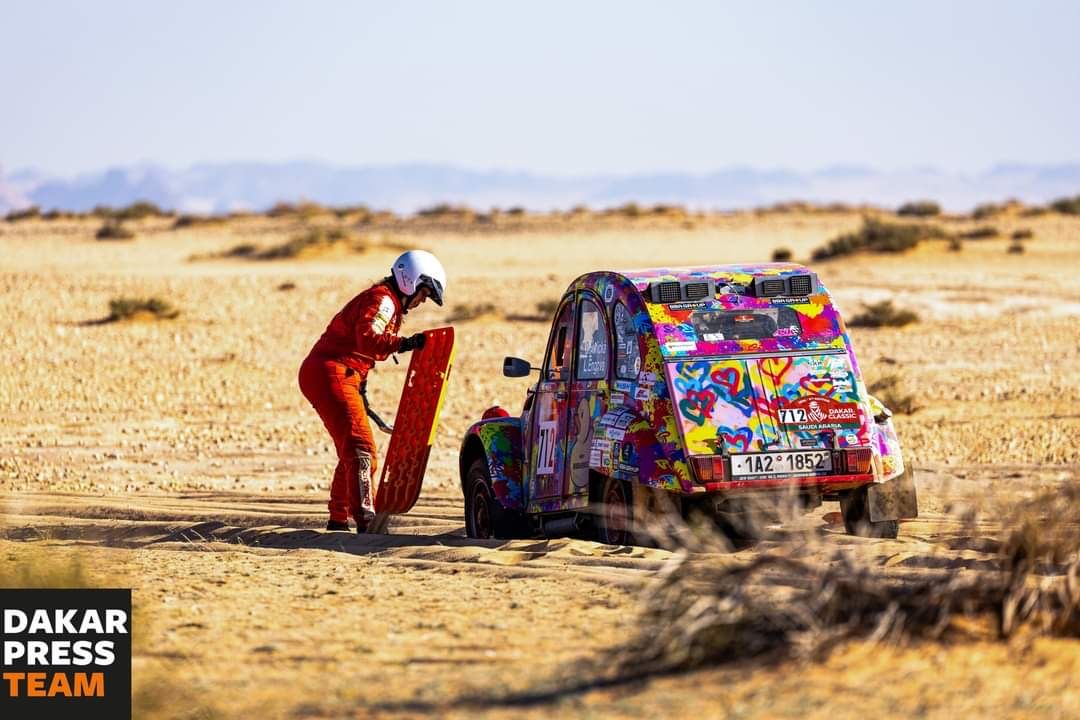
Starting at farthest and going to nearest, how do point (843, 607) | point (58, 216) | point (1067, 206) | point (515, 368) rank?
point (58, 216), point (1067, 206), point (515, 368), point (843, 607)

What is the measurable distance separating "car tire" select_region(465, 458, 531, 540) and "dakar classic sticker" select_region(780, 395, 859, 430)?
8.05 feet

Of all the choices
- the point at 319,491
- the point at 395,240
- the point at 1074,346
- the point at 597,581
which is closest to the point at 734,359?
the point at 597,581

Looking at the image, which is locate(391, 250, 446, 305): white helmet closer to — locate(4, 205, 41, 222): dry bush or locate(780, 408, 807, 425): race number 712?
locate(780, 408, 807, 425): race number 712

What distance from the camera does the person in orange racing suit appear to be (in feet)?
42.0

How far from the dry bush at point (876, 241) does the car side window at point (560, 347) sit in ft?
98.6

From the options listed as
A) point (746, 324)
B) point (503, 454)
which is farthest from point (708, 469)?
point (503, 454)

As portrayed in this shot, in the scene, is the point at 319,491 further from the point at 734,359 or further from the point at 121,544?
the point at 734,359

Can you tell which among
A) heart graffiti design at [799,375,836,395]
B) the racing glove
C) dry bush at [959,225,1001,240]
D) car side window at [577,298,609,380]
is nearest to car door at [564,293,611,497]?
car side window at [577,298,609,380]

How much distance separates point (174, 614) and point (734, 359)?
3633 mm

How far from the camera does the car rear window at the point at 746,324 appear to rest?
424 inches

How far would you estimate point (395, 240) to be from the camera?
174ft

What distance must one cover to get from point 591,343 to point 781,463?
1.72m

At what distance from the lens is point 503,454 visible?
1242cm

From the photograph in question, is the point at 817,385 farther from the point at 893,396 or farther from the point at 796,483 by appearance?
the point at 893,396
